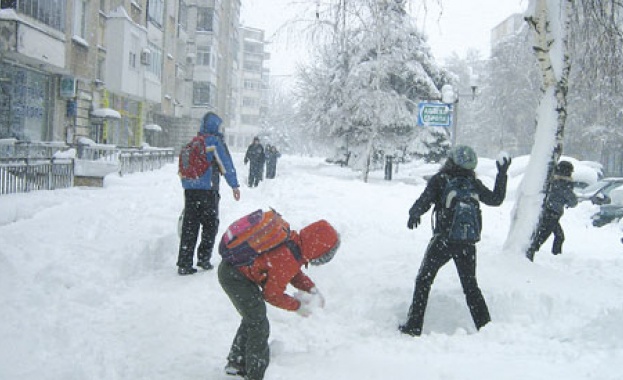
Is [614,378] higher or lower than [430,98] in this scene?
lower

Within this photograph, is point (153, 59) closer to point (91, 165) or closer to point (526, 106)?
point (91, 165)

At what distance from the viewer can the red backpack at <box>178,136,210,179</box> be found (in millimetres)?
6027

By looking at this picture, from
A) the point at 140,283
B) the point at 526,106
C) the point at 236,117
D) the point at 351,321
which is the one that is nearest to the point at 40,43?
the point at 140,283

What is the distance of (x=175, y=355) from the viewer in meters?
3.97

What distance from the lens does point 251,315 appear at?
11.2ft

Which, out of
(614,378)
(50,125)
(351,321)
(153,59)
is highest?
(153,59)

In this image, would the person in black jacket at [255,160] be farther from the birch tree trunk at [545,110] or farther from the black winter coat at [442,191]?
the black winter coat at [442,191]

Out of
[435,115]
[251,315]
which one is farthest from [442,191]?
[435,115]

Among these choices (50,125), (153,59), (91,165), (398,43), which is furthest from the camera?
(153,59)

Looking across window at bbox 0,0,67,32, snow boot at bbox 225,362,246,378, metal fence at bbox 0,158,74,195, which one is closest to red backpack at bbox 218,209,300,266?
snow boot at bbox 225,362,246,378

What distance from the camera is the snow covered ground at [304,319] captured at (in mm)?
3576

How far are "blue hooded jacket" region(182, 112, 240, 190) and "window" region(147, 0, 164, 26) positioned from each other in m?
25.3

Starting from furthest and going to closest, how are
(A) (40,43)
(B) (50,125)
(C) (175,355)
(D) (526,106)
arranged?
(D) (526,106) → (B) (50,125) → (A) (40,43) → (C) (175,355)

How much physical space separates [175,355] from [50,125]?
714 inches
